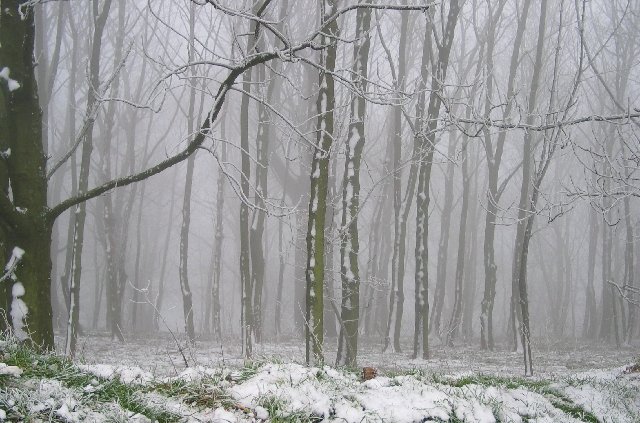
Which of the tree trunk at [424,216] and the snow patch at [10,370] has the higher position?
the tree trunk at [424,216]

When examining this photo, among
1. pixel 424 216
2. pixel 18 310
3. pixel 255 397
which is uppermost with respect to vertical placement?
pixel 424 216

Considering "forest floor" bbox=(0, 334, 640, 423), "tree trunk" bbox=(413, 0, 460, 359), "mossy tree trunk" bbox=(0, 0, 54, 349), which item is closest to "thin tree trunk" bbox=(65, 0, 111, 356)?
"mossy tree trunk" bbox=(0, 0, 54, 349)

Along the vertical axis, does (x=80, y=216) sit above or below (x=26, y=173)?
above

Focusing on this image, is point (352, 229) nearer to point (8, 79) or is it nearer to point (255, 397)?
point (8, 79)

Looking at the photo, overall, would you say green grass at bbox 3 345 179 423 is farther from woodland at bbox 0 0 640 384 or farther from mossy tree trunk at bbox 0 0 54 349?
mossy tree trunk at bbox 0 0 54 349

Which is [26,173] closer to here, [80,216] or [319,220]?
[319,220]

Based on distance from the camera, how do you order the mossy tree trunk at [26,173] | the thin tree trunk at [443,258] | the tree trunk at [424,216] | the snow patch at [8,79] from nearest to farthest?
the mossy tree trunk at [26,173]
the snow patch at [8,79]
the tree trunk at [424,216]
the thin tree trunk at [443,258]

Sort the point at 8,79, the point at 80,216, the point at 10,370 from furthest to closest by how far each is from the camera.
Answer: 1. the point at 80,216
2. the point at 8,79
3. the point at 10,370

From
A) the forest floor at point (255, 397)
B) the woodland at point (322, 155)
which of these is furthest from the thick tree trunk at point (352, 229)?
the forest floor at point (255, 397)

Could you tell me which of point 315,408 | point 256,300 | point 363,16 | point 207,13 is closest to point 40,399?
point 315,408

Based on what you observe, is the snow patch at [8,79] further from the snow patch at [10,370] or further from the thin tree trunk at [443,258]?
the thin tree trunk at [443,258]

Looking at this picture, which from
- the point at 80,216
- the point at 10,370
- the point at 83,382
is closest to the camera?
the point at 10,370

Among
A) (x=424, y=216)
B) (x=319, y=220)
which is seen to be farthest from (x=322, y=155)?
(x=424, y=216)

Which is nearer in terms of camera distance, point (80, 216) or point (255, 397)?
point (255, 397)
